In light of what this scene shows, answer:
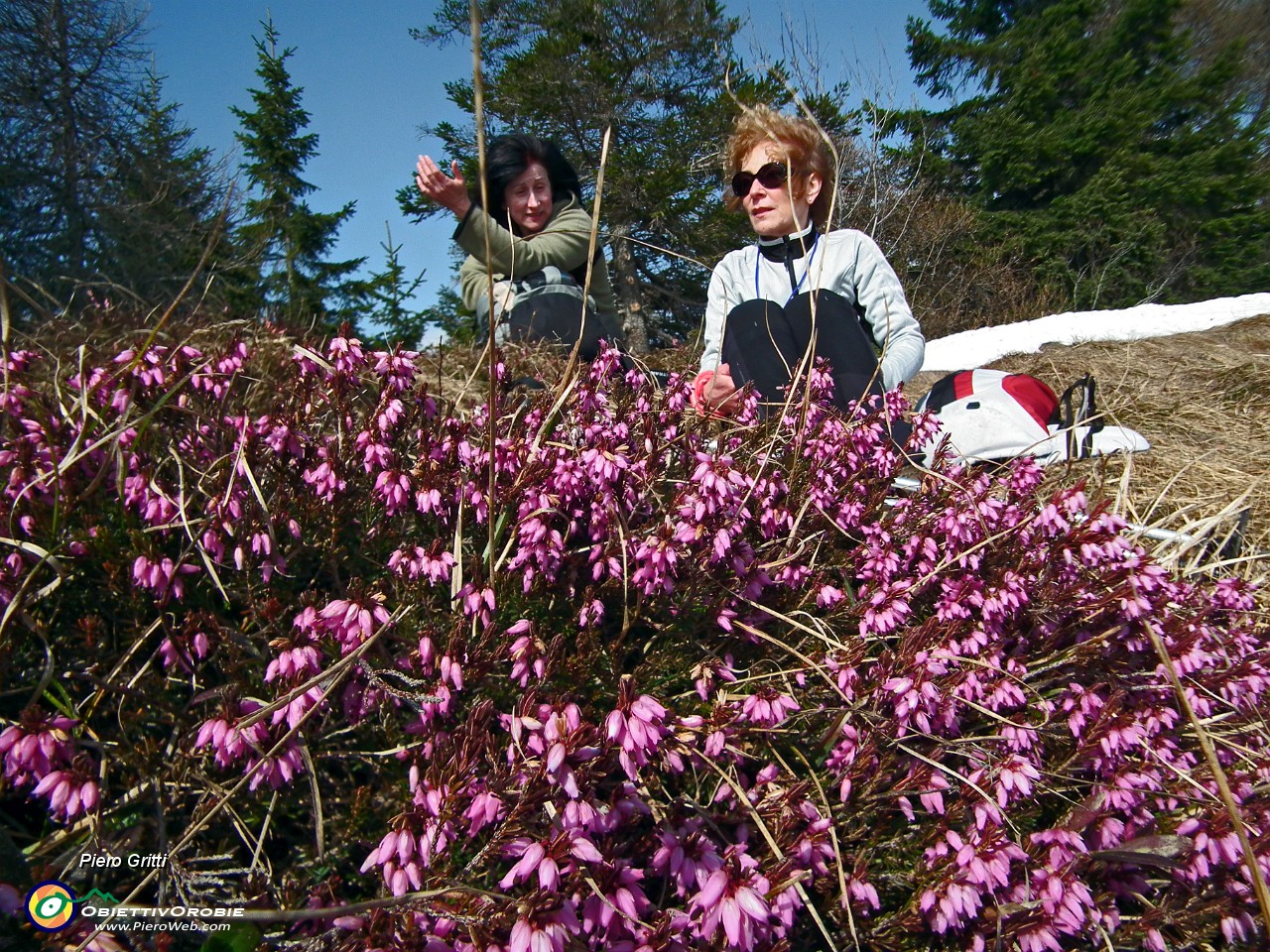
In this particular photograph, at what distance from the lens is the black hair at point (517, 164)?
4.27 metres

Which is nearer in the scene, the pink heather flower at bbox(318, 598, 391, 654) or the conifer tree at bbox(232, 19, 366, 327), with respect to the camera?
the pink heather flower at bbox(318, 598, 391, 654)

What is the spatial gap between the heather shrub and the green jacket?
2126 millimetres

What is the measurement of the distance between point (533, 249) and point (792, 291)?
1.52 metres

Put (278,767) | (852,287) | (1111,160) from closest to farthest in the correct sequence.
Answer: (278,767) < (852,287) < (1111,160)

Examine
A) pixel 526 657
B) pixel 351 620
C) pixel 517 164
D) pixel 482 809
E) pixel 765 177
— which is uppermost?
pixel 517 164

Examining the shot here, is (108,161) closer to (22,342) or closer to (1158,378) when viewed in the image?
(22,342)

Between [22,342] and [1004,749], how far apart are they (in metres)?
3.28

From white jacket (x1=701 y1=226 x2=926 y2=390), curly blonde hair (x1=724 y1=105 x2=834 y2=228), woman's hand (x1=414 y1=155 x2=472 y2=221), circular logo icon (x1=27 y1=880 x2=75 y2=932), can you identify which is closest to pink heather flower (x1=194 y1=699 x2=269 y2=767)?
circular logo icon (x1=27 y1=880 x2=75 y2=932)

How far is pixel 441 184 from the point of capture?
3.48 m

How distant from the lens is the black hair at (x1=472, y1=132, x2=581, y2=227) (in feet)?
14.0

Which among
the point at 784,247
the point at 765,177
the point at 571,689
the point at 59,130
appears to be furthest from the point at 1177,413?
the point at 59,130

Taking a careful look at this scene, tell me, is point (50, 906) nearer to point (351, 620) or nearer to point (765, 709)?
point (351, 620)

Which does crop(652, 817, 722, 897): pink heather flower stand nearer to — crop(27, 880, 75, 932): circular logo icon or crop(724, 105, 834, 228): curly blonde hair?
crop(27, 880, 75, 932): circular logo icon

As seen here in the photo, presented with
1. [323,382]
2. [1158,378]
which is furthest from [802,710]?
[1158,378]
